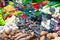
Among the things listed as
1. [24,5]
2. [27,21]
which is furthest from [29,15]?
[24,5]

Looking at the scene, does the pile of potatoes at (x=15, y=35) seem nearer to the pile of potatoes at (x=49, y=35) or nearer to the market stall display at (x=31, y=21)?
the market stall display at (x=31, y=21)

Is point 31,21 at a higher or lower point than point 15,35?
higher

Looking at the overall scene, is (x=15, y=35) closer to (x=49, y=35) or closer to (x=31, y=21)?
(x=31, y=21)

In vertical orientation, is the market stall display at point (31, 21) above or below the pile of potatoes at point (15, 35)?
above

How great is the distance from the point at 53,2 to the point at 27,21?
405mm

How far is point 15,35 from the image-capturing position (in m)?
2.34

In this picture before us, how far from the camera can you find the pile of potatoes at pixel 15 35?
2.26 meters

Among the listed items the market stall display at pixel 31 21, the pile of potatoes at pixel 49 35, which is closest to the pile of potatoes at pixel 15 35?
the market stall display at pixel 31 21

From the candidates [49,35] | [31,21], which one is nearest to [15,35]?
[31,21]

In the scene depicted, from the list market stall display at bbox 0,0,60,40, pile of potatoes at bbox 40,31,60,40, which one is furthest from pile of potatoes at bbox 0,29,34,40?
pile of potatoes at bbox 40,31,60,40

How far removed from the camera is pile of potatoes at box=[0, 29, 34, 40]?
2.26 m

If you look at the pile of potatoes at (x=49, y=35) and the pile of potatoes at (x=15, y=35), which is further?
the pile of potatoes at (x=15, y=35)

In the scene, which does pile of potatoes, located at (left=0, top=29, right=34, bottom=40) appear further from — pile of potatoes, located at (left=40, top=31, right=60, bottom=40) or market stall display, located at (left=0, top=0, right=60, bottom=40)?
pile of potatoes, located at (left=40, top=31, right=60, bottom=40)

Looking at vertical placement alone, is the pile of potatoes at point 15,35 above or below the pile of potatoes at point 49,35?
below
